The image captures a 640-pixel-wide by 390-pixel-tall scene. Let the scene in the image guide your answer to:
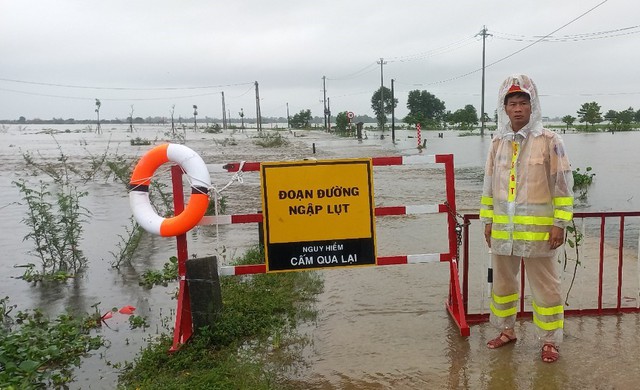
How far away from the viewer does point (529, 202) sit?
3.55 meters

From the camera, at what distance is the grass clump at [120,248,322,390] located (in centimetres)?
352

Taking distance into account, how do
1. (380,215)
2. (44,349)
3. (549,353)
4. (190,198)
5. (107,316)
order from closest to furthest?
(549,353)
(44,349)
(190,198)
(380,215)
(107,316)

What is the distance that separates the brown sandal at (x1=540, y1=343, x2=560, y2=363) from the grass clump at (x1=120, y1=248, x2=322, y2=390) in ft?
5.86

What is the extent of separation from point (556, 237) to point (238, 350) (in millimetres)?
2494

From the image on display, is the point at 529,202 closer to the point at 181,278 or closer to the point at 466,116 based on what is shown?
the point at 181,278

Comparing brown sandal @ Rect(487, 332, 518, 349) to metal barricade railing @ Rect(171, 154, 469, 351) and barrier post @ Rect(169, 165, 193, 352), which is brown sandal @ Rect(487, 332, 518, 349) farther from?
barrier post @ Rect(169, 165, 193, 352)

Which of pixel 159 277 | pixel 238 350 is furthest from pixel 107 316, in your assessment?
pixel 238 350

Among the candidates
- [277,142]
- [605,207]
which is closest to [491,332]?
[605,207]

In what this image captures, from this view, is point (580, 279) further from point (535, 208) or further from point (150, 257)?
point (150, 257)

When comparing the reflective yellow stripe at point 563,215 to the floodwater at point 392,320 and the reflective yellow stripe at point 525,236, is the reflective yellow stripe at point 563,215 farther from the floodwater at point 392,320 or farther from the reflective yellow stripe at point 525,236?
the floodwater at point 392,320

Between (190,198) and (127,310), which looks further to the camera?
(127,310)

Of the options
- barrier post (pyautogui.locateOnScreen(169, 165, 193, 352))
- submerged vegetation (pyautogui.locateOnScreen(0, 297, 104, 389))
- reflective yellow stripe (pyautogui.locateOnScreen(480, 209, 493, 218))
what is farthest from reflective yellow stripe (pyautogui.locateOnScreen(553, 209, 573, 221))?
submerged vegetation (pyautogui.locateOnScreen(0, 297, 104, 389))

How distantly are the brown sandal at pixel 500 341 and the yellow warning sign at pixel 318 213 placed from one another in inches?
43.5

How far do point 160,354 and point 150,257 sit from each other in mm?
3764
